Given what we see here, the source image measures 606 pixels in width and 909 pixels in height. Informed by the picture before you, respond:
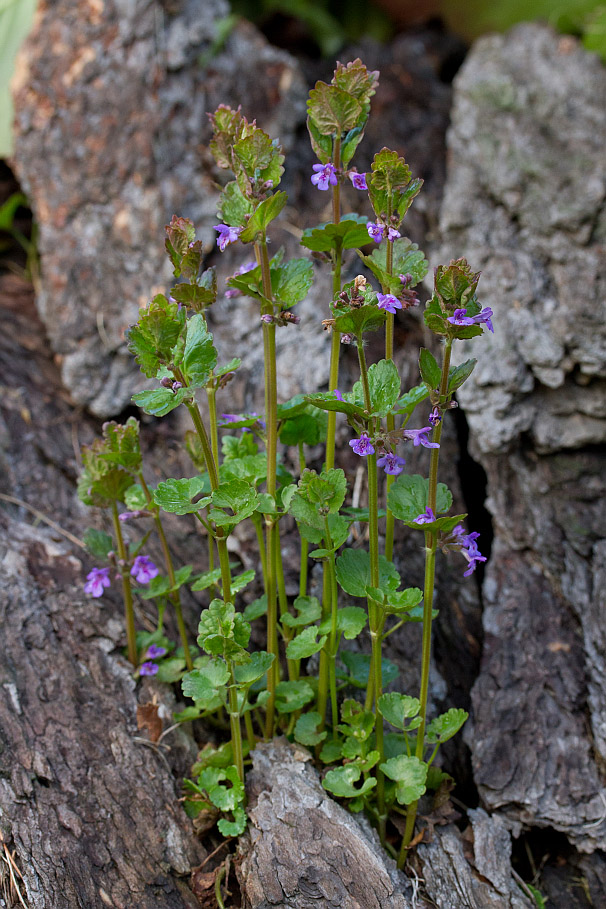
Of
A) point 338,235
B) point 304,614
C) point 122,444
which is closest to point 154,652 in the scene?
point 304,614

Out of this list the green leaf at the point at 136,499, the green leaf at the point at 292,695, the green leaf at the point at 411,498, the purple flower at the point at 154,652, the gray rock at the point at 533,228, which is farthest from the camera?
the gray rock at the point at 533,228

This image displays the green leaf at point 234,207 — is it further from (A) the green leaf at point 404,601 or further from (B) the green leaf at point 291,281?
(A) the green leaf at point 404,601

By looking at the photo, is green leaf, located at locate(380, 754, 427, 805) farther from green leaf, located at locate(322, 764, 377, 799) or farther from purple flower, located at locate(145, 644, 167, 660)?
purple flower, located at locate(145, 644, 167, 660)

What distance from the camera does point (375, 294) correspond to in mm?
1501

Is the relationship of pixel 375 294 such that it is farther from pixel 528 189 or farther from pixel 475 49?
pixel 475 49

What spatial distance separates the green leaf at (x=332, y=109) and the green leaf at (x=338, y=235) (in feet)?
0.67

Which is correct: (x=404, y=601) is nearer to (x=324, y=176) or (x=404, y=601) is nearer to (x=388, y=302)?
(x=388, y=302)

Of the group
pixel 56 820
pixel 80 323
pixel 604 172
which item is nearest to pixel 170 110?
pixel 80 323

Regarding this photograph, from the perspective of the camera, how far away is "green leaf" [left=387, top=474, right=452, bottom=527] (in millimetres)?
1648

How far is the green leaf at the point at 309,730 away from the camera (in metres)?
1.84

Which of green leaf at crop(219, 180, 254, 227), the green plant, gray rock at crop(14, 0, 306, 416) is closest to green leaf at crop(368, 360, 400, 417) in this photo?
the green plant

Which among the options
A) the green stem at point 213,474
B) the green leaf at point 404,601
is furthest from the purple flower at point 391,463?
the green stem at point 213,474

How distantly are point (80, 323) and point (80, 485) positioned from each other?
1.42m

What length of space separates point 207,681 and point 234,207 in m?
1.16
